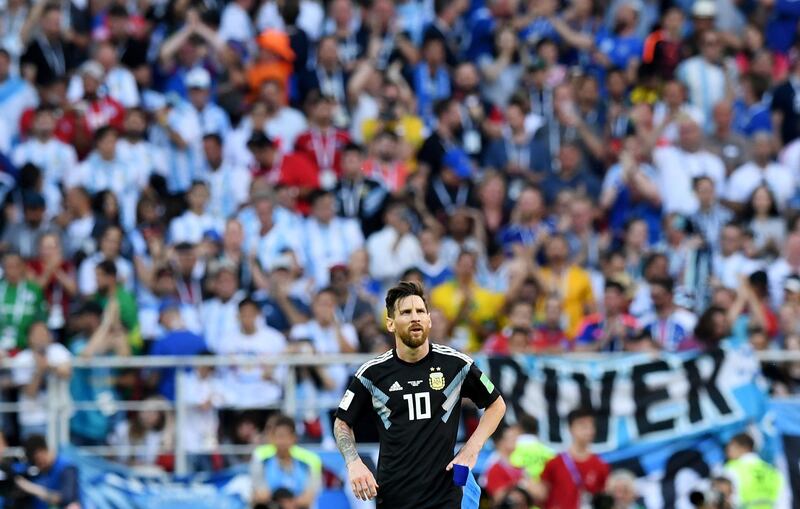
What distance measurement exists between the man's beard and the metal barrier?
6.05 m

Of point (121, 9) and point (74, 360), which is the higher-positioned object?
point (121, 9)

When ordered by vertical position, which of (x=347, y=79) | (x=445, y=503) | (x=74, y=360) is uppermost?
(x=347, y=79)

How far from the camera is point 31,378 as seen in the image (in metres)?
17.0

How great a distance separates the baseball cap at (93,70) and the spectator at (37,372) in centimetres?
389

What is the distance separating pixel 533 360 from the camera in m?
17.4

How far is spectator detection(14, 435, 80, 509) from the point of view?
16.2 m

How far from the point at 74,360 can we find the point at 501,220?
4.98m

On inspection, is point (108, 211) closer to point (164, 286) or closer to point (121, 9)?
point (164, 286)

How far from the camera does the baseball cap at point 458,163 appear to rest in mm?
20250

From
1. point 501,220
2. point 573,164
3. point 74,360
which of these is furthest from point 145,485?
point 573,164

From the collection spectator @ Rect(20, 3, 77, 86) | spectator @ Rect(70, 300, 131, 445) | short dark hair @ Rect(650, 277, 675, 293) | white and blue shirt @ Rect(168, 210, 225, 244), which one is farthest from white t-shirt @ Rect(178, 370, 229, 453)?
spectator @ Rect(20, 3, 77, 86)

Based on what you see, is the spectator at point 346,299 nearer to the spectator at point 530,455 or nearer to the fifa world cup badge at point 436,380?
the spectator at point 530,455

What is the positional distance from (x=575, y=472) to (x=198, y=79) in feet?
20.9

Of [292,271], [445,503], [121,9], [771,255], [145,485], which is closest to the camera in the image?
[445,503]
